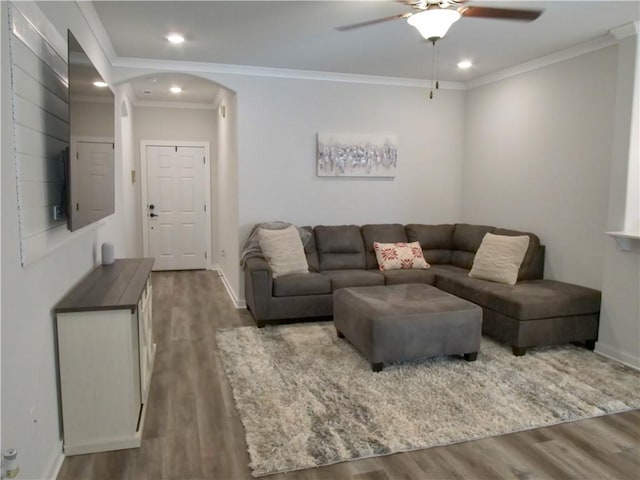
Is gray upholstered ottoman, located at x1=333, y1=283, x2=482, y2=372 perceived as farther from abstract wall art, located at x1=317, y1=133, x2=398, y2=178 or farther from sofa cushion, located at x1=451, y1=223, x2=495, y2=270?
abstract wall art, located at x1=317, y1=133, x2=398, y2=178

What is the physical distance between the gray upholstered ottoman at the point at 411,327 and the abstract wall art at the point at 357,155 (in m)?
2.06

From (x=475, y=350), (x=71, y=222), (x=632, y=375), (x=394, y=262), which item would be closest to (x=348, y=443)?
(x=475, y=350)

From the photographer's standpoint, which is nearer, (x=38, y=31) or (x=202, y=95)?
(x=38, y=31)

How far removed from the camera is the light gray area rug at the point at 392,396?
2514mm

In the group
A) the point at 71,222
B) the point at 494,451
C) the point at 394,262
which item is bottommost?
the point at 494,451

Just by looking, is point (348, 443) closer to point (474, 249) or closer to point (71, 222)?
point (71, 222)

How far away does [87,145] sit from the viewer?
9.11 ft

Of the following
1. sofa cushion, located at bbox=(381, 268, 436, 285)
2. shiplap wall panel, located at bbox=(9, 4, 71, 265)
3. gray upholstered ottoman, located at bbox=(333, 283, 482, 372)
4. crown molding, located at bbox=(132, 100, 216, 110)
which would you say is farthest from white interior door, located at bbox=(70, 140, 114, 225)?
crown molding, located at bbox=(132, 100, 216, 110)

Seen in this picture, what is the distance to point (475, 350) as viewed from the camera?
3594 mm

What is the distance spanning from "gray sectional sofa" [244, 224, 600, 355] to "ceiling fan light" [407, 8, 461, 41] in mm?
2191

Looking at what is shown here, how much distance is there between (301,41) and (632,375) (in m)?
3.68

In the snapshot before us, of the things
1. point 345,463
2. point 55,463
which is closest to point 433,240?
point 345,463

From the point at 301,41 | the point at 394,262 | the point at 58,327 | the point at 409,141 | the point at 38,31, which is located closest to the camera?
the point at 38,31

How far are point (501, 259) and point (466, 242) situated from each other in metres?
0.93
